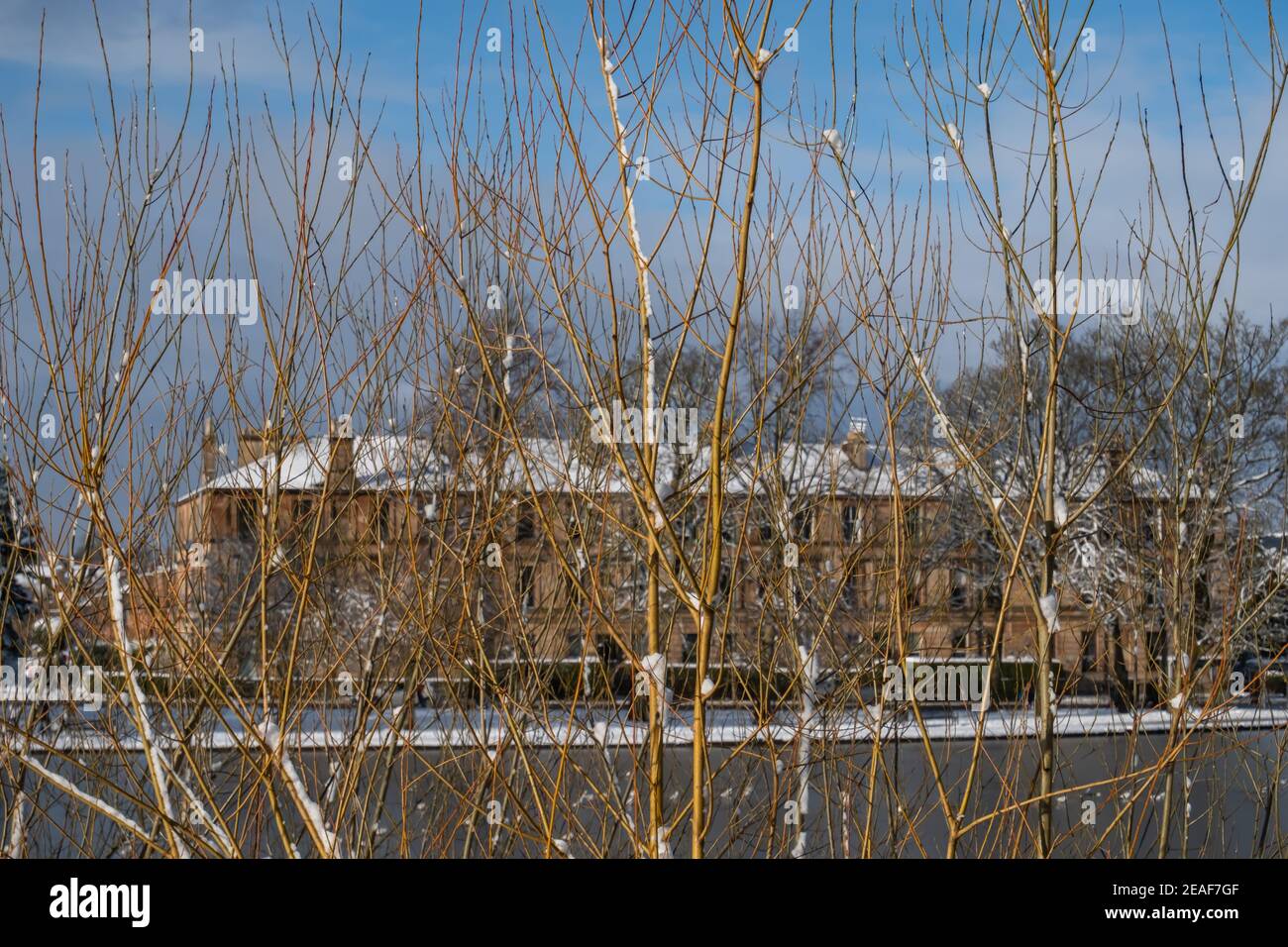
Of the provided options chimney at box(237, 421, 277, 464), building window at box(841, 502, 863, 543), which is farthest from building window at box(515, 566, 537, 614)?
building window at box(841, 502, 863, 543)

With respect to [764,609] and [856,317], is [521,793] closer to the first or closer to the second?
[764,609]

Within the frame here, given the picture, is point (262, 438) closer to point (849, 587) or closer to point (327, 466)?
point (327, 466)

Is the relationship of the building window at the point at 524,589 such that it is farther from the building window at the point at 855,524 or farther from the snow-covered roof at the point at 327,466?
the building window at the point at 855,524

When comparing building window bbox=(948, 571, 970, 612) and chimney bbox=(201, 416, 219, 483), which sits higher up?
chimney bbox=(201, 416, 219, 483)

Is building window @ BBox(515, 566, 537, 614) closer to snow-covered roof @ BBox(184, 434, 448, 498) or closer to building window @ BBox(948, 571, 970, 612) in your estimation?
snow-covered roof @ BBox(184, 434, 448, 498)

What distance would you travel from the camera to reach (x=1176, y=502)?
16.5ft

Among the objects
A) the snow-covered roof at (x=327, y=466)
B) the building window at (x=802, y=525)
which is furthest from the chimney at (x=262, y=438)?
the building window at (x=802, y=525)

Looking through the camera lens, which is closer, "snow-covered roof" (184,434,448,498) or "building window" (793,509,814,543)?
"snow-covered roof" (184,434,448,498)

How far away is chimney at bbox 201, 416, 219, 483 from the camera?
499 centimetres

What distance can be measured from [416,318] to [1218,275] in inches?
111

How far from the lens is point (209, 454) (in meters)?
5.76

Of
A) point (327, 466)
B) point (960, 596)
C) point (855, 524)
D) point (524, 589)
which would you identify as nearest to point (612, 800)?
point (327, 466)
